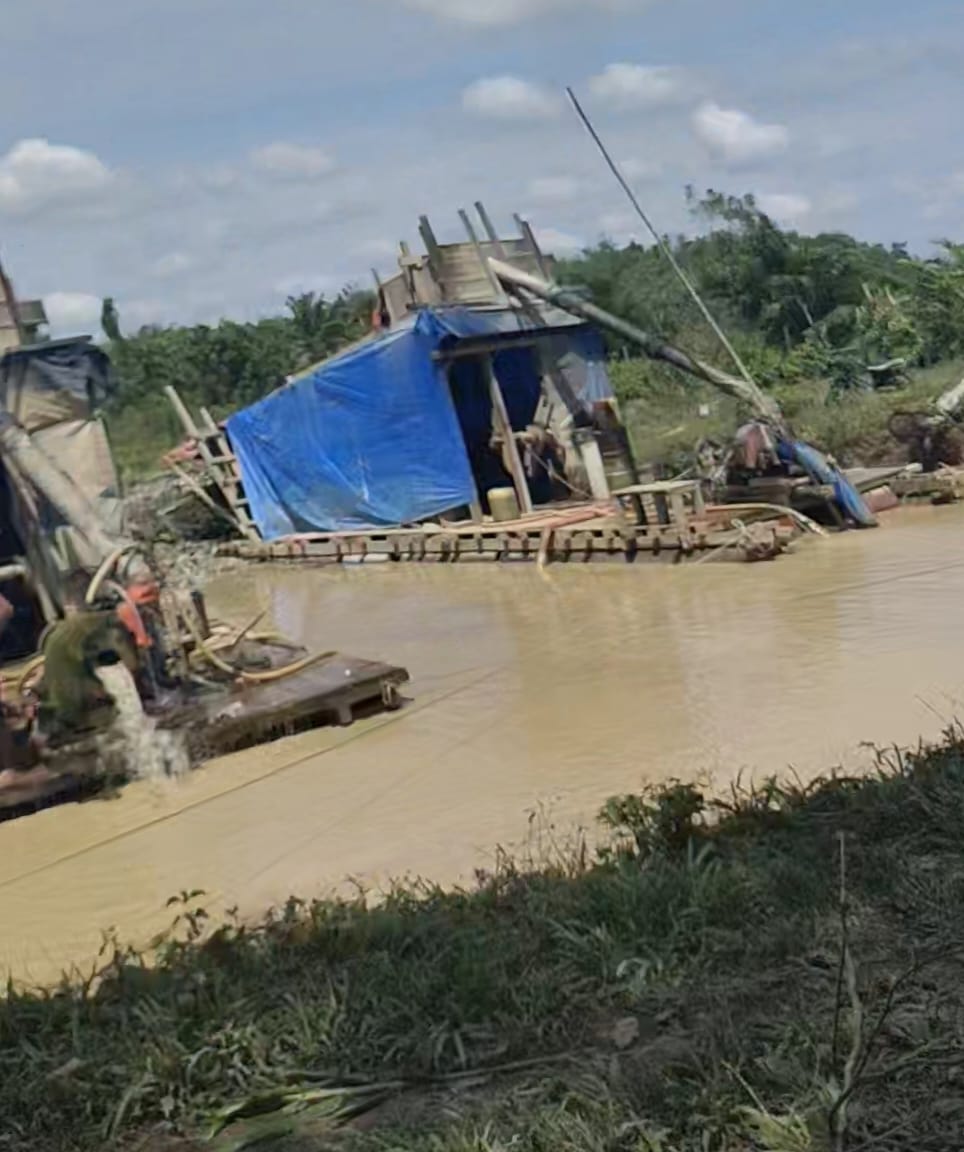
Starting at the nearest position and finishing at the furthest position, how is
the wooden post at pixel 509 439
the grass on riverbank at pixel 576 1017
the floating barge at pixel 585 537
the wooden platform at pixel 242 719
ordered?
the grass on riverbank at pixel 576 1017, the wooden platform at pixel 242 719, the floating barge at pixel 585 537, the wooden post at pixel 509 439

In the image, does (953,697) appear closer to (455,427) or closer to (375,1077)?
(375,1077)

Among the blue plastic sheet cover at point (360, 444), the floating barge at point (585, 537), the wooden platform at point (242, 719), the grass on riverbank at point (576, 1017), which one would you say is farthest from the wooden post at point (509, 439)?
the grass on riverbank at point (576, 1017)

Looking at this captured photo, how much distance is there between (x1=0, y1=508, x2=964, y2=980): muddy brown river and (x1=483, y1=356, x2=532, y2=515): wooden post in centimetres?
519

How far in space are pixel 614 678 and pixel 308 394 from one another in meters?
11.9

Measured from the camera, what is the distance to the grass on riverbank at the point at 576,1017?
2.89 meters

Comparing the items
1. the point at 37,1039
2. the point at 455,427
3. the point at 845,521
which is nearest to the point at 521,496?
the point at 455,427

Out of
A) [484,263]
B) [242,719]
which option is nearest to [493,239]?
[484,263]

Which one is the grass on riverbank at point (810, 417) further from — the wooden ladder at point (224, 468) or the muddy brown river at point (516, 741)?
the wooden ladder at point (224, 468)

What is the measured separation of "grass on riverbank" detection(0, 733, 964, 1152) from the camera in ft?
9.48

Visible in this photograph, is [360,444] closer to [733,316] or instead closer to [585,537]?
[585,537]

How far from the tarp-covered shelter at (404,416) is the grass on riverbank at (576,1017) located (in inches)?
621

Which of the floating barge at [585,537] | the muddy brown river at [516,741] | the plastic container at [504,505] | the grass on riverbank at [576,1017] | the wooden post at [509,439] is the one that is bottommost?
the muddy brown river at [516,741]

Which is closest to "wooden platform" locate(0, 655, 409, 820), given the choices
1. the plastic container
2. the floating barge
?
the floating barge

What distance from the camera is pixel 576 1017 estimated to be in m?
3.56
